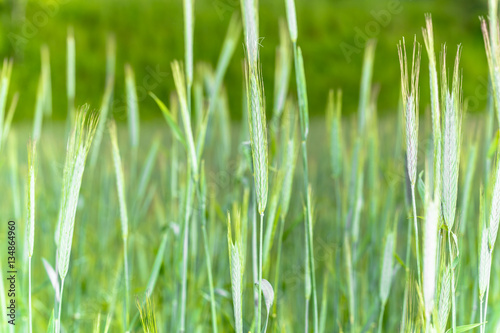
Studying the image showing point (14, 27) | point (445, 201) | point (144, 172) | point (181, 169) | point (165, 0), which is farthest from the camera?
point (165, 0)

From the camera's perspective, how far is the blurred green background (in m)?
3.24

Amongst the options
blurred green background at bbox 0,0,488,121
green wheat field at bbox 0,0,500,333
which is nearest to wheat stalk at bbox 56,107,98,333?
green wheat field at bbox 0,0,500,333

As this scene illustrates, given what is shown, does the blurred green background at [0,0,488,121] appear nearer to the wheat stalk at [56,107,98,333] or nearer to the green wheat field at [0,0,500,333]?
the green wheat field at [0,0,500,333]

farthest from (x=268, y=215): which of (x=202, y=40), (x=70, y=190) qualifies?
(x=202, y=40)

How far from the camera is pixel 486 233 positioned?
0.31 meters

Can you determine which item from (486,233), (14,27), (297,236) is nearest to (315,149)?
(297,236)

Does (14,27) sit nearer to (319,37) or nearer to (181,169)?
(319,37)

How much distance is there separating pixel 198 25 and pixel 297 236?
3.04 metres

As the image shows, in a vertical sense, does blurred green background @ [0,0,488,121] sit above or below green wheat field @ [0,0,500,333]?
above

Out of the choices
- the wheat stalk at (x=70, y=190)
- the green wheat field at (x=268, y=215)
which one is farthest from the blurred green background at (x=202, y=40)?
the wheat stalk at (x=70, y=190)

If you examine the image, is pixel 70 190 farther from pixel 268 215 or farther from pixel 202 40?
pixel 202 40

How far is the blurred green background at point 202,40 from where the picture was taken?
3242 mm

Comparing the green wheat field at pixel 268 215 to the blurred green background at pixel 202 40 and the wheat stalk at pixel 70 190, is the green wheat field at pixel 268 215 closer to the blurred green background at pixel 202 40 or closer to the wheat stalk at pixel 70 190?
the wheat stalk at pixel 70 190

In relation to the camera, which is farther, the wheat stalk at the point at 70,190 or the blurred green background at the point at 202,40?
the blurred green background at the point at 202,40
